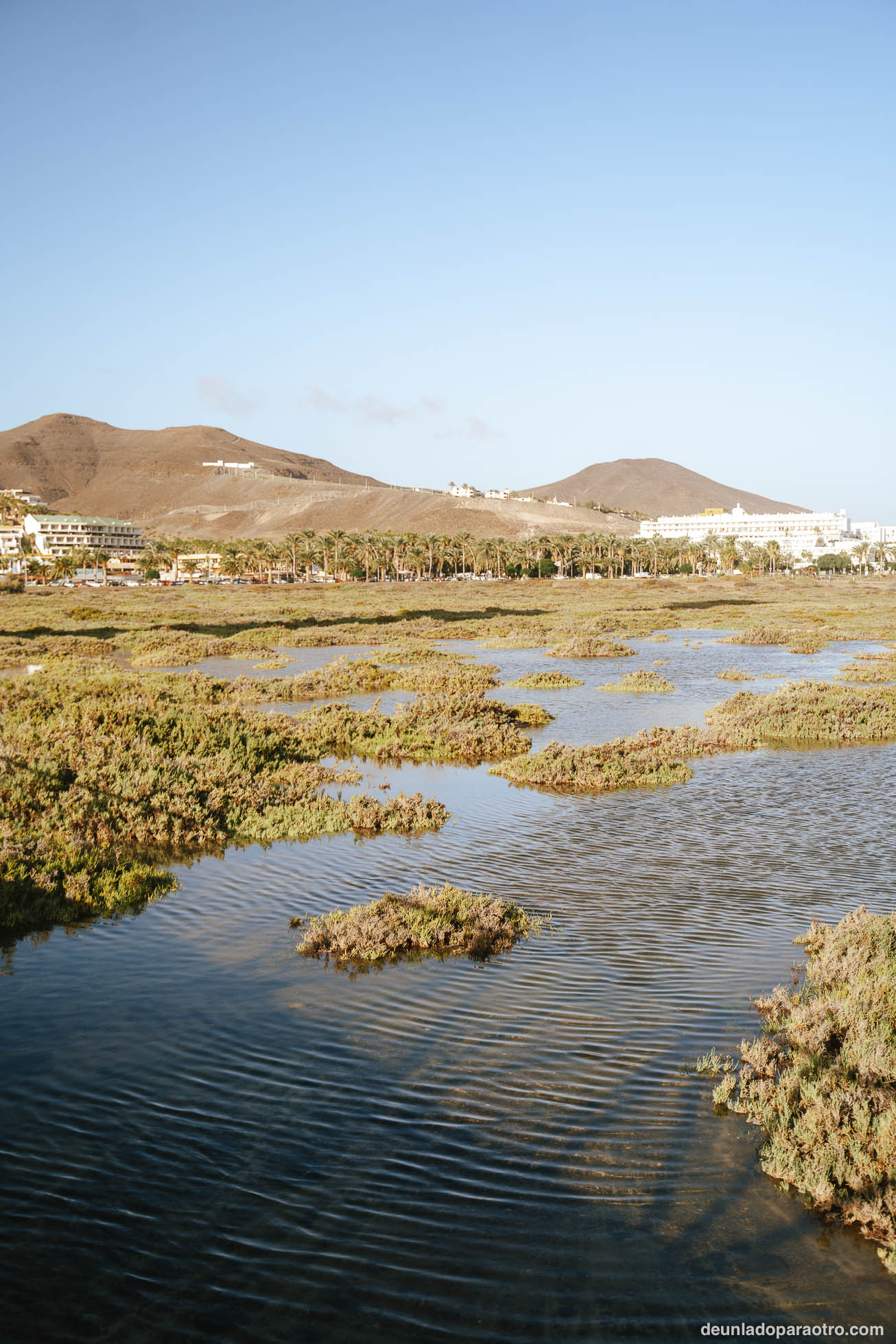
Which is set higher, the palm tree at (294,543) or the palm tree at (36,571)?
the palm tree at (294,543)

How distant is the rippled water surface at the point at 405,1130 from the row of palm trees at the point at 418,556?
154m

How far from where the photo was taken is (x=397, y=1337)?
533cm

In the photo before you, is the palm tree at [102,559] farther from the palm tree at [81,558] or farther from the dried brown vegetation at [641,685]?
the dried brown vegetation at [641,685]

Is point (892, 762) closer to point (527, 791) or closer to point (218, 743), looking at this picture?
point (527, 791)

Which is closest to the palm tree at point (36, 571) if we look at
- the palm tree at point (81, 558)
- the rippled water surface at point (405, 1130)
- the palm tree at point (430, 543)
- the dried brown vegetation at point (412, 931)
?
the palm tree at point (81, 558)

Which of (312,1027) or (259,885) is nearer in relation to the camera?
(312,1027)

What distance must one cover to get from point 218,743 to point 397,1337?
49.5ft

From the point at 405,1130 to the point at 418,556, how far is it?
163m

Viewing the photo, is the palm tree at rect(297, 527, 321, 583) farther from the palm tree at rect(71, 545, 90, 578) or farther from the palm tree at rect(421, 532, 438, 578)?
the palm tree at rect(71, 545, 90, 578)

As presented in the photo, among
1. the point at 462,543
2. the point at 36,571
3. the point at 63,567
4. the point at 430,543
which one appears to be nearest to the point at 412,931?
the point at 430,543

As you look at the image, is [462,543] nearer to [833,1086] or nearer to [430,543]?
[430,543]

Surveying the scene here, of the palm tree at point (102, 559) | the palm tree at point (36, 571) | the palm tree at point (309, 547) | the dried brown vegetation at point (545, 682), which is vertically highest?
the palm tree at point (309, 547)

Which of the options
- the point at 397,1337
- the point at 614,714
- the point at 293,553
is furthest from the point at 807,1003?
the point at 293,553

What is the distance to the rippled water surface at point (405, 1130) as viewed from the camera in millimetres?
5586
